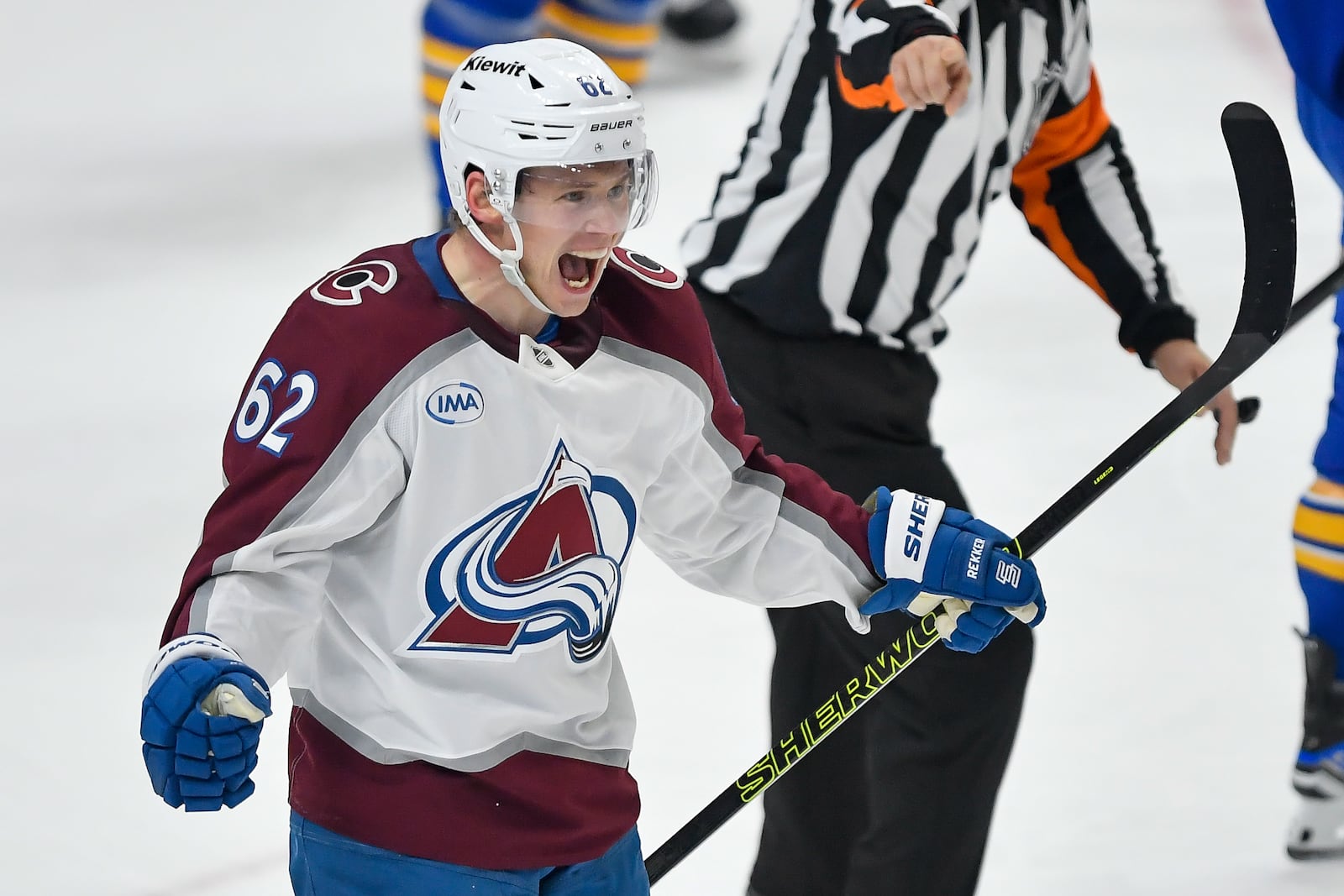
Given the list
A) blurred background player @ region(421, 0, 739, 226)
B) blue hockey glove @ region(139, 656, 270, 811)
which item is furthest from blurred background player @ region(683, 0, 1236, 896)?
blurred background player @ region(421, 0, 739, 226)

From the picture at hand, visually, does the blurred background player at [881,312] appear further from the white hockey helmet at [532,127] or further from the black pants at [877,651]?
the white hockey helmet at [532,127]

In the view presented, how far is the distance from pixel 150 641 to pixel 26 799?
0.45 metres

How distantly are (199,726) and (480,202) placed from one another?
0.47 m

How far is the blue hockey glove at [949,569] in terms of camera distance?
1.71 m

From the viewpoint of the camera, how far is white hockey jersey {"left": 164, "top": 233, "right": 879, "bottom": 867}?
1.45 meters

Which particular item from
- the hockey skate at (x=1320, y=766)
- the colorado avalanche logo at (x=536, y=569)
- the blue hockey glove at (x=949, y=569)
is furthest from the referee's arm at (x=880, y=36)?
the hockey skate at (x=1320, y=766)

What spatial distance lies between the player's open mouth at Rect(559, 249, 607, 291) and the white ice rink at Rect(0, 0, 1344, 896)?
1231mm

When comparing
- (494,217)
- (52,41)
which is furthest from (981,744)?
(52,41)

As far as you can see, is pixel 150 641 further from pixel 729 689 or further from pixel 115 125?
pixel 115 125

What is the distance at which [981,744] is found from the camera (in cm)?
207

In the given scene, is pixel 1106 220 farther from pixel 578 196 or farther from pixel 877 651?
pixel 578 196

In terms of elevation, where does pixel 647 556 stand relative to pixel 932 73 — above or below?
below

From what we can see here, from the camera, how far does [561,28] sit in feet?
15.8

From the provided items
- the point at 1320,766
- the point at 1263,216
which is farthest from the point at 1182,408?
the point at 1320,766
